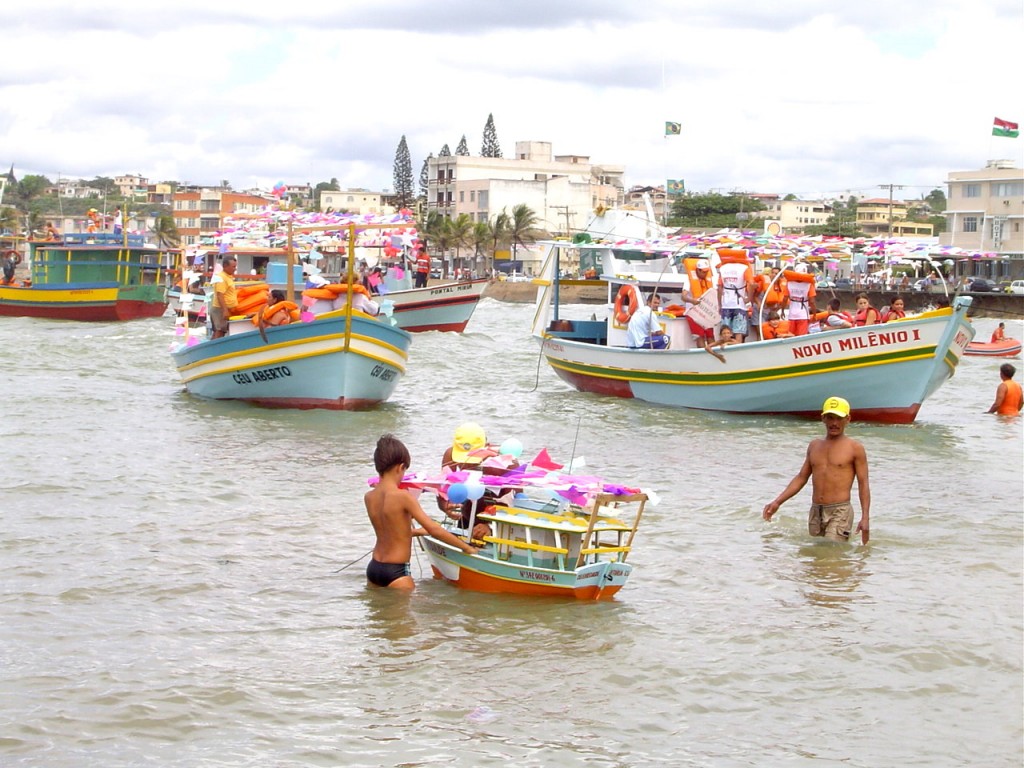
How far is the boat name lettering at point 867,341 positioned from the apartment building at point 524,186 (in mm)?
78213

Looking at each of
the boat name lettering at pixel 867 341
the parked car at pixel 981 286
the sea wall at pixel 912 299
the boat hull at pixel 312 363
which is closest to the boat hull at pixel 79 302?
the sea wall at pixel 912 299

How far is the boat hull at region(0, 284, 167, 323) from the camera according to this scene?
42.1 m

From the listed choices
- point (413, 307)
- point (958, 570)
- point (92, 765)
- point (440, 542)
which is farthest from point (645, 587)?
point (413, 307)

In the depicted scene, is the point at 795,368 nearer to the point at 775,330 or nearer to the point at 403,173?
the point at 775,330

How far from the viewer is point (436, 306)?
40469mm

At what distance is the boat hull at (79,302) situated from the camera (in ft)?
138

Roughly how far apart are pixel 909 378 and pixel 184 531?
1114cm

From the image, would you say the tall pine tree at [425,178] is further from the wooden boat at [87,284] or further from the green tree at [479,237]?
the wooden boat at [87,284]

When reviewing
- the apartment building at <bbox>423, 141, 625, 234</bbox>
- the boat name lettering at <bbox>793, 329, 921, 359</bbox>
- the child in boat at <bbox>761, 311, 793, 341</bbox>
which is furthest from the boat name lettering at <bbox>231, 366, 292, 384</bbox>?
the apartment building at <bbox>423, 141, 625, 234</bbox>

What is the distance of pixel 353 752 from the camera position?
22.0ft

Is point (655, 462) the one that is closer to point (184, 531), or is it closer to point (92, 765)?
point (184, 531)

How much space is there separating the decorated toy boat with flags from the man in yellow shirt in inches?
422

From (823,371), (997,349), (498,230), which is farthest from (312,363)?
(498,230)

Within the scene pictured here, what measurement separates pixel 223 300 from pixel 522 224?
8085cm
